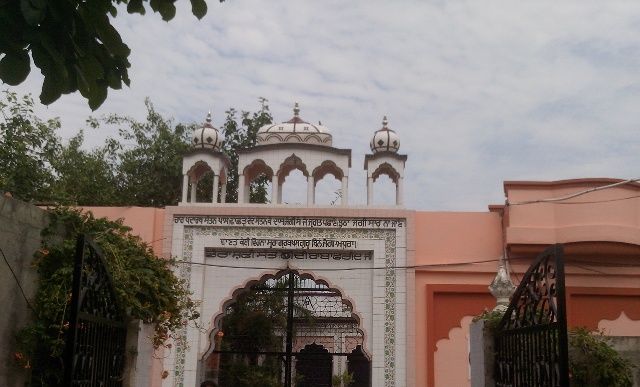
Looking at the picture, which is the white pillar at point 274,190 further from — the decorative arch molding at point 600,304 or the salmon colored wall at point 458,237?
the decorative arch molding at point 600,304

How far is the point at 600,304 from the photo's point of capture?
9.88 metres

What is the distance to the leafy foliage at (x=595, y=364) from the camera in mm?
4980

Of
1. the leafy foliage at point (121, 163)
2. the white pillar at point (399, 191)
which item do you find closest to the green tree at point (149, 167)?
the leafy foliage at point (121, 163)

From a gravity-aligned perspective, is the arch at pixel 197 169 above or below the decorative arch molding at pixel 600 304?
above

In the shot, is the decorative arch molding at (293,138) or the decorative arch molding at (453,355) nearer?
the decorative arch molding at (453,355)

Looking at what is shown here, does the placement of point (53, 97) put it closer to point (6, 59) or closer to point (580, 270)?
point (6, 59)

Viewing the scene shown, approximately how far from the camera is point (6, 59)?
2791 mm

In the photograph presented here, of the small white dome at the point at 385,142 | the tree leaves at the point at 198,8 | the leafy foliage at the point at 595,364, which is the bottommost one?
the leafy foliage at the point at 595,364

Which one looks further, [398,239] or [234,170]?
[234,170]

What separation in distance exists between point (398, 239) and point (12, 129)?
6248mm

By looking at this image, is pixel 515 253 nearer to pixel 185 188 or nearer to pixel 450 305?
pixel 450 305

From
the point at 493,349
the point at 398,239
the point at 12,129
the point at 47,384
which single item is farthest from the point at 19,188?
the point at 493,349

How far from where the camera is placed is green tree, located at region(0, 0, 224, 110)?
2750 millimetres

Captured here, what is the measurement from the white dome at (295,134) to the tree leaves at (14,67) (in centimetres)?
804
